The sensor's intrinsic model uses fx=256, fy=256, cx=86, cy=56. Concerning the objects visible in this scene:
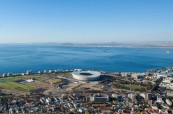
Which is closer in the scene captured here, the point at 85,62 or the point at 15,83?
the point at 15,83

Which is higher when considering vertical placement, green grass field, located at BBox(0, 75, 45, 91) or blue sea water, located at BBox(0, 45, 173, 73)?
green grass field, located at BBox(0, 75, 45, 91)

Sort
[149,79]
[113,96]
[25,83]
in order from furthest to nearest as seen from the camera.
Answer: [149,79] → [25,83] → [113,96]

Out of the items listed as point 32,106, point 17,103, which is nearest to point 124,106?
point 32,106

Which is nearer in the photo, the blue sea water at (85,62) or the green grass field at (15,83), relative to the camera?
the green grass field at (15,83)

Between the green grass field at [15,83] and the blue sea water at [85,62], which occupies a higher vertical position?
the green grass field at [15,83]

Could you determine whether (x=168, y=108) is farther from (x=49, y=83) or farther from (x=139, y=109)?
(x=49, y=83)

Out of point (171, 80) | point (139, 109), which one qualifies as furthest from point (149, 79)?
point (139, 109)

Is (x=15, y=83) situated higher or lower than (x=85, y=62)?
higher

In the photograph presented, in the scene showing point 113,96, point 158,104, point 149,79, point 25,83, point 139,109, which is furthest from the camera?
point 149,79

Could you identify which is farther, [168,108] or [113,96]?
[113,96]

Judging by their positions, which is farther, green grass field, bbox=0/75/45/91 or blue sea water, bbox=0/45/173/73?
blue sea water, bbox=0/45/173/73
